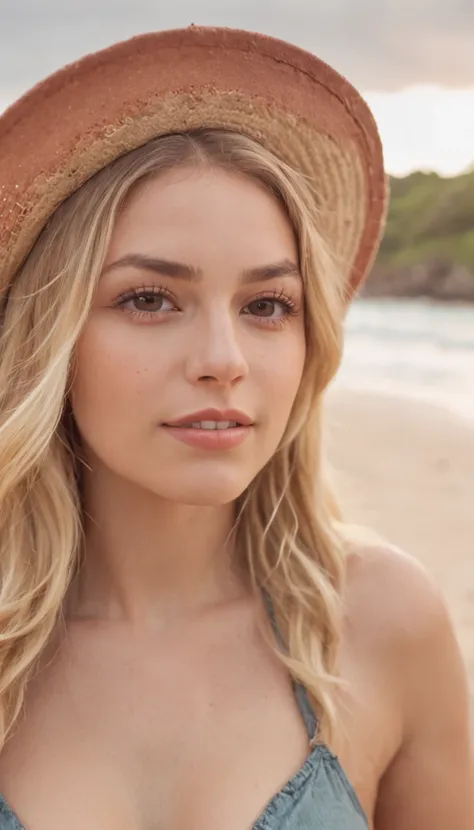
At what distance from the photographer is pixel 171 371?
1.78 meters

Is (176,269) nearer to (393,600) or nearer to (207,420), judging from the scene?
(207,420)

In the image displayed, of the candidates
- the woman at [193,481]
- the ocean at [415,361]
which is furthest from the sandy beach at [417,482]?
the woman at [193,481]

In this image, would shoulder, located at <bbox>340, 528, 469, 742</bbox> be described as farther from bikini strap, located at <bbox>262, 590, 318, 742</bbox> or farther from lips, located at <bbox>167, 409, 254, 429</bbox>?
lips, located at <bbox>167, 409, 254, 429</bbox>

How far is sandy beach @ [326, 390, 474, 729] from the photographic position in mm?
5961

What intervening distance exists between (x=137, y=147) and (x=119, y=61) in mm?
166

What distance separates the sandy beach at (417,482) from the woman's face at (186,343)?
241 cm

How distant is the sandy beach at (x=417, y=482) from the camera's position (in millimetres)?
5961

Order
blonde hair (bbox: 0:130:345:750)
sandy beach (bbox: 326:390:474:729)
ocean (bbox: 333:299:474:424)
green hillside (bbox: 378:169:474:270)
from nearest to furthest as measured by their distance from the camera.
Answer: blonde hair (bbox: 0:130:345:750) → sandy beach (bbox: 326:390:474:729) → ocean (bbox: 333:299:474:424) → green hillside (bbox: 378:169:474:270)

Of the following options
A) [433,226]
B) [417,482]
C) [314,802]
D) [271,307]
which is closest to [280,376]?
[271,307]

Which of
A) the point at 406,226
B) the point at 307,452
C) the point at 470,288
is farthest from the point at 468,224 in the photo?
the point at 307,452

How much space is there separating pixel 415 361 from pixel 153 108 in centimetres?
1548

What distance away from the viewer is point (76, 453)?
7.07 feet

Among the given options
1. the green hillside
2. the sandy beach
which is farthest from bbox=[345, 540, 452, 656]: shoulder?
the green hillside

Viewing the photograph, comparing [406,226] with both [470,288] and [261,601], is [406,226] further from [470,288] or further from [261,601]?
[261,601]
